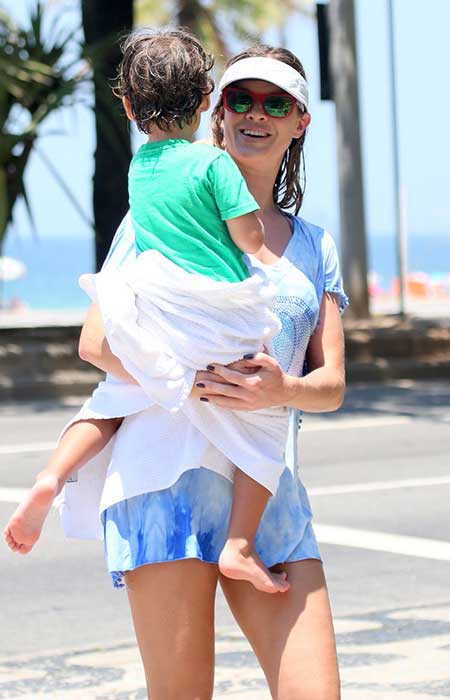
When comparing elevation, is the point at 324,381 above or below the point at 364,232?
above

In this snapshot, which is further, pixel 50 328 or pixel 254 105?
pixel 50 328

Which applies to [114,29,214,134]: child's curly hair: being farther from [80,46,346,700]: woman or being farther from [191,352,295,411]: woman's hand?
[191,352,295,411]: woman's hand

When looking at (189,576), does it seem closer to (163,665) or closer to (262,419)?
(163,665)

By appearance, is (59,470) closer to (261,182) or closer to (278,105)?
(261,182)

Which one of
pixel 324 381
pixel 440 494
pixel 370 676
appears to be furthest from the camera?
pixel 440 494

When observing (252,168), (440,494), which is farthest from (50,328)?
(252,168)

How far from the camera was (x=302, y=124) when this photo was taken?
11.7ft

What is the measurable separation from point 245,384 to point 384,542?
464cm

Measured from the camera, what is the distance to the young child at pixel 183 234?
10.4 ft

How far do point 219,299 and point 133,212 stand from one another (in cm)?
32

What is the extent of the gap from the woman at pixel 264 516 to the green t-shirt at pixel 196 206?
14 centimetres

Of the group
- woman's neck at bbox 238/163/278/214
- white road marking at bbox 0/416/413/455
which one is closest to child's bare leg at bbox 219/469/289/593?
woman's neck at bbox 238/163/278/214

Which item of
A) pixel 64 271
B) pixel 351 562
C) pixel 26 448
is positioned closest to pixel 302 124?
pixel 351 562

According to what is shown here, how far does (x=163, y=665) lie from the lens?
3158 millimetres
